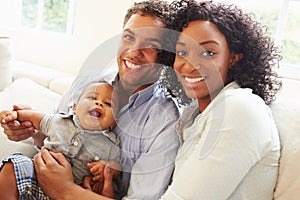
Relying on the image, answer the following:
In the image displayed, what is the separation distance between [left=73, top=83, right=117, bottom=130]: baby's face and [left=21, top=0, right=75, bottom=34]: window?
167 cm

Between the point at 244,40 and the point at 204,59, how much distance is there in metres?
0.14

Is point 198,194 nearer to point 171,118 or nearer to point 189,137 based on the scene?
point 189,137

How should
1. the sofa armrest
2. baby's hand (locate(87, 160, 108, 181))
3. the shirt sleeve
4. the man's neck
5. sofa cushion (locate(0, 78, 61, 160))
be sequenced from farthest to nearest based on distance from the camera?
1. the sofa armrest
2. sofa cushion (locate(0, 78, 61, 160))
3. the man's neck
4. baby's hand (locate(87, 160, 108, 181))
5. the shirt sleeve

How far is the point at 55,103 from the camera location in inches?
76.7

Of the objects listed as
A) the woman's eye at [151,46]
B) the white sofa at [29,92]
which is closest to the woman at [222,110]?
the woman's eye at [151,46]

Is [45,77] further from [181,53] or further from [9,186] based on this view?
[181,53]

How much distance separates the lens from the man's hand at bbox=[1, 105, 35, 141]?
1.48 meters

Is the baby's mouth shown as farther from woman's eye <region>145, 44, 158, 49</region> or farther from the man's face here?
woman's eye <region>145, 44, 158, 49</region>

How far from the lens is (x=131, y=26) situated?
1.37 m

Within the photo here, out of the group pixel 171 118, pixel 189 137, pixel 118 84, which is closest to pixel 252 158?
pixel 189 137

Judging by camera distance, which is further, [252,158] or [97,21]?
[97,21]

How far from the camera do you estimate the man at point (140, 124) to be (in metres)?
1.21

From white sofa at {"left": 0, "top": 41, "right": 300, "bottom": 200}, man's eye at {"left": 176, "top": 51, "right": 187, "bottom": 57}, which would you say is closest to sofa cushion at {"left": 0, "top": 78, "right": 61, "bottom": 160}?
white sofa at {"left": 0, "top": 41, "right": 300, "bottom": 200}

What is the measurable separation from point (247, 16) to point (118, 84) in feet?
1.64
